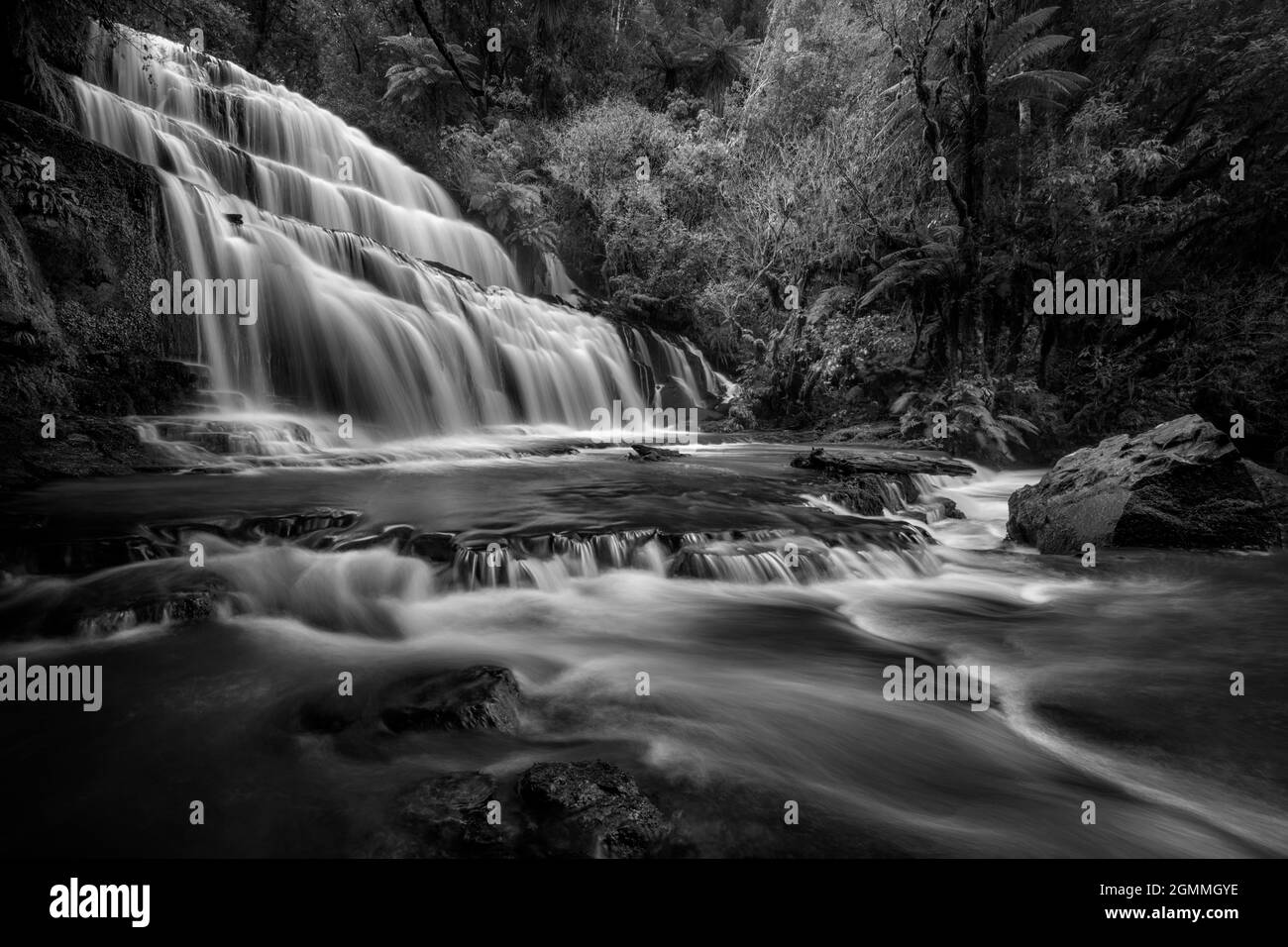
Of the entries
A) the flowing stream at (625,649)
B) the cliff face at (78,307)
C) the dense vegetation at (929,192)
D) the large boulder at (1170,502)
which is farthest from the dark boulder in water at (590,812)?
the cliff face at (78,307)

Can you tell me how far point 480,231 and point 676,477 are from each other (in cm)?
1288

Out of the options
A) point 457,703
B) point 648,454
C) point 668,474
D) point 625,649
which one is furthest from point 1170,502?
point 457,703

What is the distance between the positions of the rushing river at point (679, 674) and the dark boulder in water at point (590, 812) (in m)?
0.17

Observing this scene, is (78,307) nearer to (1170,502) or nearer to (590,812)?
(590,812)

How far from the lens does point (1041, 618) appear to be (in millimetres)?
4430

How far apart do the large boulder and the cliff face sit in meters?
9.56

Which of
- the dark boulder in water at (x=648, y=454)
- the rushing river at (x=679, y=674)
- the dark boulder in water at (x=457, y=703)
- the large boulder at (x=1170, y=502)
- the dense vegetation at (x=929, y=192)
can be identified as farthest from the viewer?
the dense vegetation at (x=929, y=192)

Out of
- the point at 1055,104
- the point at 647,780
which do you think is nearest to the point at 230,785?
the point at 647,780

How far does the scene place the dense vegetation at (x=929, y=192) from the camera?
9984 mm

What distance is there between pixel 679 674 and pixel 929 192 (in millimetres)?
12527

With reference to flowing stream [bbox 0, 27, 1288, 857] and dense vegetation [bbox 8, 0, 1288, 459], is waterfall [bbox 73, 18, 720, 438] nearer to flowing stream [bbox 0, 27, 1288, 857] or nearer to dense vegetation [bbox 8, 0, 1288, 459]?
flowing stream [bbox 0, 27, 1288, 857]

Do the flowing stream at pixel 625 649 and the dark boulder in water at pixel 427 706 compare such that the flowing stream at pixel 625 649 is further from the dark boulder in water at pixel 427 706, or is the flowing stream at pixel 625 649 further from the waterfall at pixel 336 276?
the waterfall at pixel 336 276

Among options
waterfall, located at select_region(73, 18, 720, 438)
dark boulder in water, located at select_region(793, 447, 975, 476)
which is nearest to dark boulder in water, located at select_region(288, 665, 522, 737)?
dark boulder in water, located at select_region(793, 447, 975, 476)

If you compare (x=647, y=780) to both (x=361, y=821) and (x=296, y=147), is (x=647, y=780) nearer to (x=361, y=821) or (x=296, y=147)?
(x=361, y=821)
